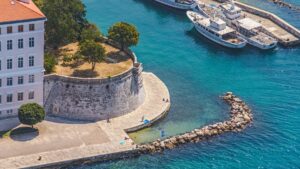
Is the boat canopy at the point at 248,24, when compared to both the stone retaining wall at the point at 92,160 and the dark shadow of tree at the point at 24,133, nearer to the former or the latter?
the stone retaining wall at the point at 92,160

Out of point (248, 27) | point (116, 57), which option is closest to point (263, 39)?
point (248, 27)

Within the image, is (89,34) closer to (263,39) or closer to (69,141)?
(69,141)

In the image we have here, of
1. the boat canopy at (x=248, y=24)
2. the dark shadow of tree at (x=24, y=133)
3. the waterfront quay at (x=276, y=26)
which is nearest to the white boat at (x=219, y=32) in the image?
the boat canopy at (x=248, y=24)

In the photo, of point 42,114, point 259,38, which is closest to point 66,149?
point 42,114

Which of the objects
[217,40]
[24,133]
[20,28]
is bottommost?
[24,133]

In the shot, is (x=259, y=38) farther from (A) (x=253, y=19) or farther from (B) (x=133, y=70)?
(B) (x=133, y=70)

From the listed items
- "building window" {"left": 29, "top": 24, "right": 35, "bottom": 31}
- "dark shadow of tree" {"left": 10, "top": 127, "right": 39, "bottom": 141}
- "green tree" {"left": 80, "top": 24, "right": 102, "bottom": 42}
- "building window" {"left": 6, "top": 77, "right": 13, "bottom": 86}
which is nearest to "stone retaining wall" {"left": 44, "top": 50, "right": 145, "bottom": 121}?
"dark shadow of tree" {"left": 10, "top": 127, "right": 39, "bottom": 141}
